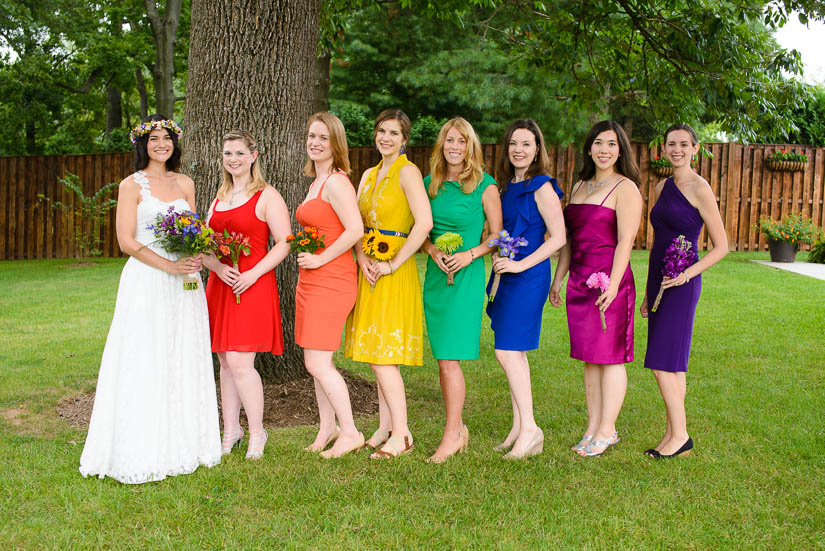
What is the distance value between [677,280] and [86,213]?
1441 cm

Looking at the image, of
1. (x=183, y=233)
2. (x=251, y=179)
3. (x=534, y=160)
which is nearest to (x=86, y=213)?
(x=251, y=179)

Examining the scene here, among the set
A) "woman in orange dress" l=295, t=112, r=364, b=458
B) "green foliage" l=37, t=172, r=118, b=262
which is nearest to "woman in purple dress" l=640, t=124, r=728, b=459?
"woman in orange dress" l=295, t=112, r=364, b=458

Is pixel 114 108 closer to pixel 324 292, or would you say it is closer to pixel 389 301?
pixel 324 292

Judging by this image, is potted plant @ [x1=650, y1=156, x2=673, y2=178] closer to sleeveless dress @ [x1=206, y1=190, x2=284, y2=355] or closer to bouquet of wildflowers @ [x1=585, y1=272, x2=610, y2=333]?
bouquet of wildflowers @ [x1=585, y1=272, x2=610, y2=333]

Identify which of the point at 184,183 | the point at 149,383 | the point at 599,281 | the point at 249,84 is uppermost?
the point at 249,84

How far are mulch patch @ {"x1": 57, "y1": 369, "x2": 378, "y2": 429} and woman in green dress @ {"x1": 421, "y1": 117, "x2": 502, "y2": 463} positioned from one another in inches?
50.3

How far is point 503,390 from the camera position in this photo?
5.97 m

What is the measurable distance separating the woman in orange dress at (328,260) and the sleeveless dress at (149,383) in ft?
2.14

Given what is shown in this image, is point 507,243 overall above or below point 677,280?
above

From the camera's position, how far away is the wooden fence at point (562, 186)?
15.5 m

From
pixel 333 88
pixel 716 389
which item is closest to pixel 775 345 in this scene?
pixel 716 389

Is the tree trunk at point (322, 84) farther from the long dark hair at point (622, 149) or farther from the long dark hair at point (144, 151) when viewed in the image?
the long dark hair at point (622, 149)

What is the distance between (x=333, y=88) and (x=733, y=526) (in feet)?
58.3

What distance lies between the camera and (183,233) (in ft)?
12.3
